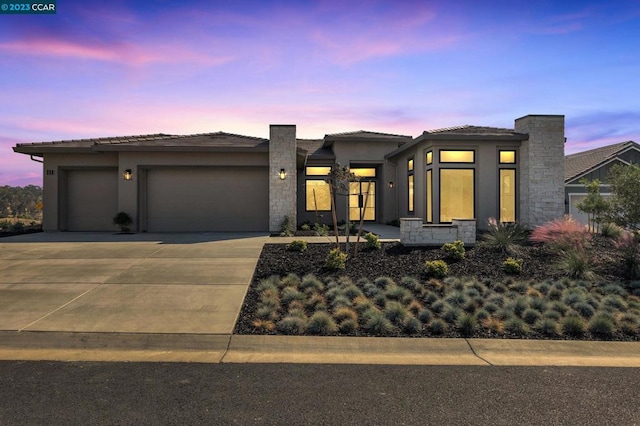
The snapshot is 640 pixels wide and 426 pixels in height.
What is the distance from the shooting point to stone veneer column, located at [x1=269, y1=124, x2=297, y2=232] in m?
15.6

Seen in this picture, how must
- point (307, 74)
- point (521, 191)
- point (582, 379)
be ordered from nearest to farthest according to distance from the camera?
1. point (582, 379)
2. point (307, 74)
3. point (521, 191)

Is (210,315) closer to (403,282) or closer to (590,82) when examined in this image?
(403,282)

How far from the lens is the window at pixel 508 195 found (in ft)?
52.0

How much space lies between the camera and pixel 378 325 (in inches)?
222

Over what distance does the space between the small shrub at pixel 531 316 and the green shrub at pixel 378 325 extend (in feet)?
7.36

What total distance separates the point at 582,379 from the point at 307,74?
33.6ft

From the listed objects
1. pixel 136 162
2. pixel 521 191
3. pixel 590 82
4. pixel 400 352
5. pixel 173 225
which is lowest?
pixel 400 352

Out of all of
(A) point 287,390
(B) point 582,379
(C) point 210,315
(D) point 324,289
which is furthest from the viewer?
(D) point 324,289

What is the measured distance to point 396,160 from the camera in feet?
69.0

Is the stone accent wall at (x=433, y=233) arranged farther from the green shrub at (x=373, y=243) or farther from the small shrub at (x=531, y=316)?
the small shrub at (x=531, y=316)

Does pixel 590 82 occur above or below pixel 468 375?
above

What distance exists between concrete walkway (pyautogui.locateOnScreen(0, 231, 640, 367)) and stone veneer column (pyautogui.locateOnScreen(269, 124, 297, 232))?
6.91 meters

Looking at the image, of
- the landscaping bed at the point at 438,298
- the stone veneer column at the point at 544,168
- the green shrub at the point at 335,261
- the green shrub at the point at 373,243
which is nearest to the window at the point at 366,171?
the stone veneer column at the point at 544,168

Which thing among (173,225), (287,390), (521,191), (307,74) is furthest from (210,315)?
(521,191)
